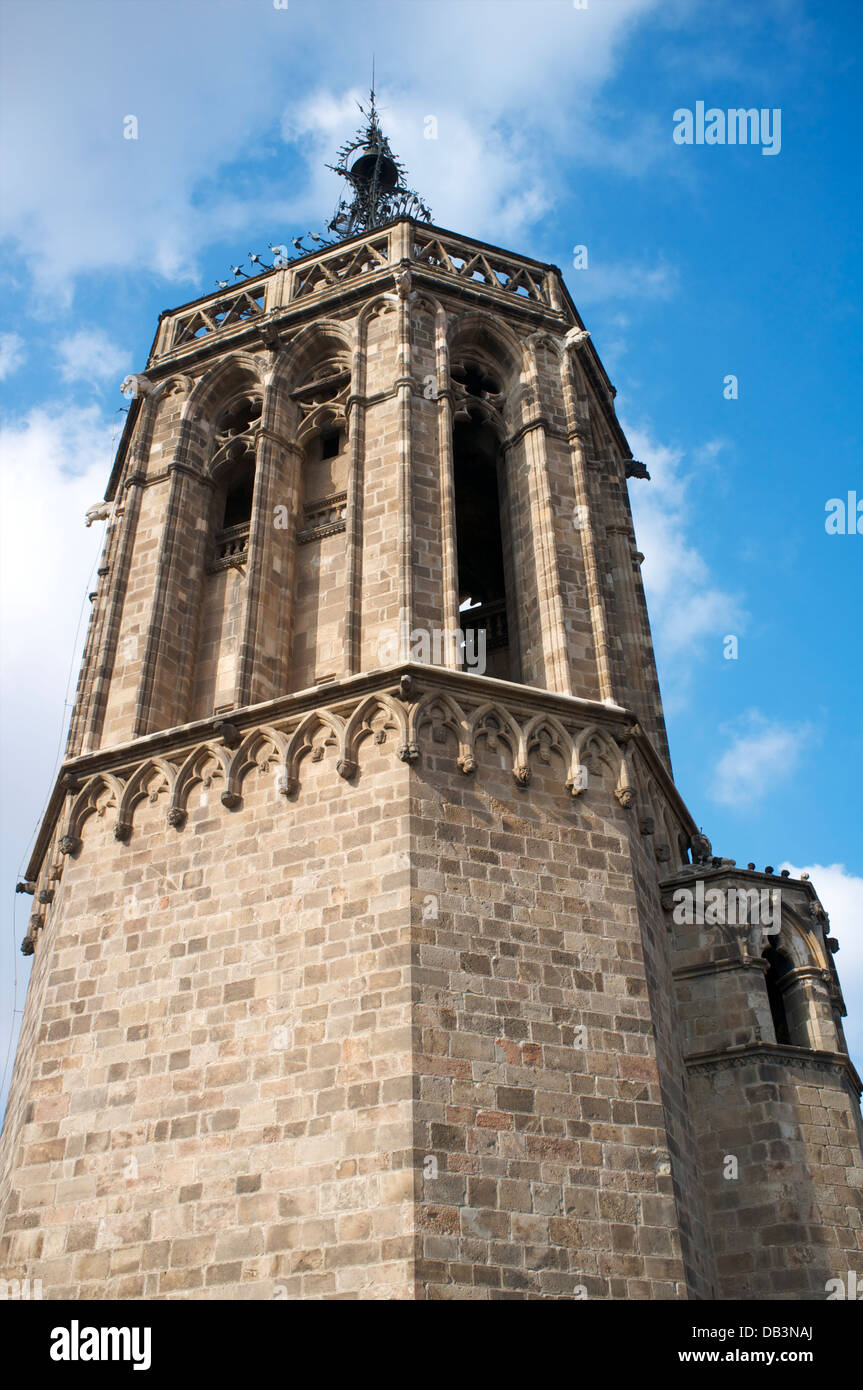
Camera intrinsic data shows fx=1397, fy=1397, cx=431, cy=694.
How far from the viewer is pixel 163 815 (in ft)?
50.2

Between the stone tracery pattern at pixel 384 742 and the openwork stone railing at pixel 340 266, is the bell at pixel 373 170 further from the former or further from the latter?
Result: the stone tracery pattern at pixel 384 742

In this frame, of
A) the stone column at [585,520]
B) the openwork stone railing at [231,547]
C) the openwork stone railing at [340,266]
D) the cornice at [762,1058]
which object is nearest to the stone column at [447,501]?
the stone column at [585,520]

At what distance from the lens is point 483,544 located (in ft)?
77.2

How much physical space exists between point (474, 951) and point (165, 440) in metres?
10.4

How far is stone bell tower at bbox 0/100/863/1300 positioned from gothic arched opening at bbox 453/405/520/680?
204mm

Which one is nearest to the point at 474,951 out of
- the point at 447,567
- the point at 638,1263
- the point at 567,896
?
the point at 567,896

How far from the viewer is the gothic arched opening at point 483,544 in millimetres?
19359

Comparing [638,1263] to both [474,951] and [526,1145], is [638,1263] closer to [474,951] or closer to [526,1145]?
[526,1145]

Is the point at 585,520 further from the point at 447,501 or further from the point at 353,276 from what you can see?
the point at 353,276

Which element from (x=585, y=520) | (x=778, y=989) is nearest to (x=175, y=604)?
(x=585, y=520)

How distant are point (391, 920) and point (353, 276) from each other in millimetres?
11713

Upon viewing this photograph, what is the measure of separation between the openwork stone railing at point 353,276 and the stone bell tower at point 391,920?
629 millimetres

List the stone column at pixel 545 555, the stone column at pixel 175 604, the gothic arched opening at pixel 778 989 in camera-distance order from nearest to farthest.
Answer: the gothic arched opening at pixel 778 989
the stone column at pixel 545 555
the stone column at pixel 175 604

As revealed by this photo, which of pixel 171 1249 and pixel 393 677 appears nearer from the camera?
pixel 171 1249
